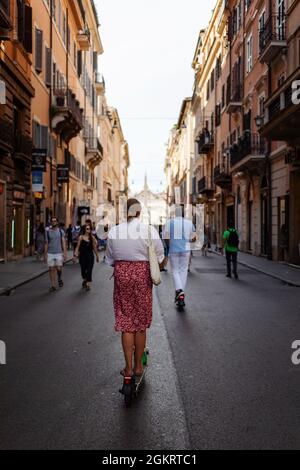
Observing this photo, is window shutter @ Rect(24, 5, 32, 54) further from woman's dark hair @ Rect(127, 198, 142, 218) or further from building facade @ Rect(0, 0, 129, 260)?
woman's dark hair @ Rect(127, 198, 142, 218)

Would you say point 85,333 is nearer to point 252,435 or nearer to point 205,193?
point 252,435

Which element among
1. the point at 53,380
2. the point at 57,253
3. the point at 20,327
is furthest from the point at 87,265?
the point at 53,380

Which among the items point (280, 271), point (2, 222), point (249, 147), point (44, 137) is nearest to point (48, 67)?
point (44, 137)

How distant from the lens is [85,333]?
27.2 ft

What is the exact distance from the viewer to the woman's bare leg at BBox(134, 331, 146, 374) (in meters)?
5.44

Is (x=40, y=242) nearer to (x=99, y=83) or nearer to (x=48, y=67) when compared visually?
(x=48, y=67)

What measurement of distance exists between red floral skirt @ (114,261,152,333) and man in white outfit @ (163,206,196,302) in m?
5.51

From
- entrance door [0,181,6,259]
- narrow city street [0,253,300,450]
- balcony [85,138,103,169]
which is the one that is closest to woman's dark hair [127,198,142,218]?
narrow city street [0,253,300,450]

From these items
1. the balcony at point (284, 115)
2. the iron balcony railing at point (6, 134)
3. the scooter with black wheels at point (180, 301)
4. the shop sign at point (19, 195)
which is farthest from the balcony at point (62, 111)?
the scooter with black wheels at point (180, 301)

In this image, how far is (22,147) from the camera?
78.3ft

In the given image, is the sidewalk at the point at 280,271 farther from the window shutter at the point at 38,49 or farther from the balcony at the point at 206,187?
the balcony at the point at 206,187

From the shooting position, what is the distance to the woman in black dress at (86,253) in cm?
1423

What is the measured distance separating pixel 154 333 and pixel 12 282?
25.4 ft
